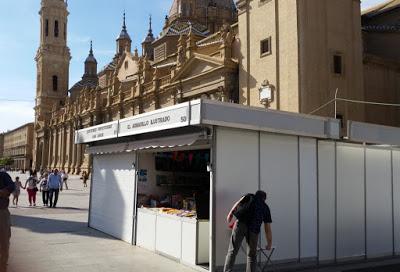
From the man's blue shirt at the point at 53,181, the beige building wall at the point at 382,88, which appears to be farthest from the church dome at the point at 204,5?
the man's blue shirt at the point at 53,181

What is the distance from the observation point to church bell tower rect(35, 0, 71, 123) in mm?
95125

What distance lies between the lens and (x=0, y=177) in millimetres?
7855

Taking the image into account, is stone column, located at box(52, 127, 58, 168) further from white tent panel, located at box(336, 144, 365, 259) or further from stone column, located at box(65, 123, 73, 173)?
white tent panel, located at box(336, 144, 365, 259)

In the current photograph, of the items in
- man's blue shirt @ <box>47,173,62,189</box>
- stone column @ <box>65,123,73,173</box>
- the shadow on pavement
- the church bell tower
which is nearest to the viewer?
the shadow on pavement

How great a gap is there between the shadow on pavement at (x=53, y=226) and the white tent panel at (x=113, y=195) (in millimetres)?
348

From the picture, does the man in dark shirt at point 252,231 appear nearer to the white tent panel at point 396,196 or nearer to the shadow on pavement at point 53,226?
the white tent panel at point 396,196

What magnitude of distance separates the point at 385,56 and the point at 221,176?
2578cm

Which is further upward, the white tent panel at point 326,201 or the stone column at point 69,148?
the stone column at point 69,148

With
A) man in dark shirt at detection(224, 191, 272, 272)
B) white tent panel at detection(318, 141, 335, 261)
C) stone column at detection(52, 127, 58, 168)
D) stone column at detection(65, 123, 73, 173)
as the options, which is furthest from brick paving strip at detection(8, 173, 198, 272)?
stone column at detection(52, 127, 58, 168)

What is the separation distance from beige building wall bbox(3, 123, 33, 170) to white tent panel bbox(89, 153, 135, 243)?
351 feet

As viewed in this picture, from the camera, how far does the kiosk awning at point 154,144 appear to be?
9.27 metres

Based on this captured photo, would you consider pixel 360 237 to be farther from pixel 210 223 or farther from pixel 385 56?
pixel 385 56

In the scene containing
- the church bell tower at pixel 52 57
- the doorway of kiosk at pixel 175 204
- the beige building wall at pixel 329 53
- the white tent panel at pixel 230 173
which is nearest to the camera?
Answer: the white tent panel at pixel 230 173

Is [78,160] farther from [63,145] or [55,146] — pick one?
[55,146]
